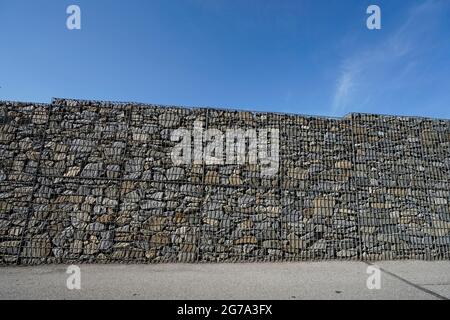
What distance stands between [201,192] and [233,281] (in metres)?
2.07

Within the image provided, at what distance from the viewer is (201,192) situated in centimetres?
639

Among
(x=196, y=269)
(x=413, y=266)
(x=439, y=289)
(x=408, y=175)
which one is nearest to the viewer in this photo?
(x=439, y=289)

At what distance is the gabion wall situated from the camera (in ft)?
19.7

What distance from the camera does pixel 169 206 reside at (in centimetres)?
625

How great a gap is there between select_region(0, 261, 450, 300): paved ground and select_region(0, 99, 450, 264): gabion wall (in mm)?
405

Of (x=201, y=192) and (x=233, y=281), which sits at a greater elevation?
(x=201, y=192)

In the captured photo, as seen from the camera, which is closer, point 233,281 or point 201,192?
point 233,281

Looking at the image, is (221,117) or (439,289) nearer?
(439,289)

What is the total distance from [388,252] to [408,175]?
69.2 inches

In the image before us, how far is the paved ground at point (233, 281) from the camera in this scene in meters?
4.18

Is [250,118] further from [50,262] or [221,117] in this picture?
[50,262]

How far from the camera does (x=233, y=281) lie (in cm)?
480

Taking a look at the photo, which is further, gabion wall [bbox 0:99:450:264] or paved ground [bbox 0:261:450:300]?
gabion wall [bbox 0:99:450:264]

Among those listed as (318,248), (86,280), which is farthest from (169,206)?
(318,248)
